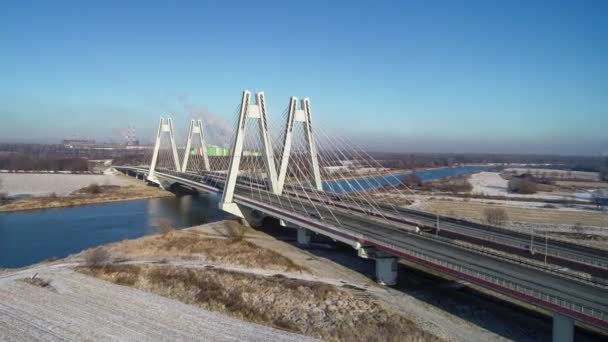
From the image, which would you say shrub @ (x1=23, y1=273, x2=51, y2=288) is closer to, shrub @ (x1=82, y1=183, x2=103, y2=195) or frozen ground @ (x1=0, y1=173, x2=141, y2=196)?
Result: shrub @ (x1=82, y1=183, x2=103, y2=195)

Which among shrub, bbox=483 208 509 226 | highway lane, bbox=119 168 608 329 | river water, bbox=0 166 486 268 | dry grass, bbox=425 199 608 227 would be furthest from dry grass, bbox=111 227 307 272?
shrub, bbox=483 208 509 226

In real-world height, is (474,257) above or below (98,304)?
above

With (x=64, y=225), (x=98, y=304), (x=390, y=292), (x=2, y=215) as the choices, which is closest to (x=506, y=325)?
(x=390, y=292)

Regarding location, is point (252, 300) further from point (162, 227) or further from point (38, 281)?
point (162, 227)

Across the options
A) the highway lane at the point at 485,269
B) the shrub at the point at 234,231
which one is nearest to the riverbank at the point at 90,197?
the shrub at the point at 234,231

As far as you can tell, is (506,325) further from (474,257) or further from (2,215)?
(2,215)

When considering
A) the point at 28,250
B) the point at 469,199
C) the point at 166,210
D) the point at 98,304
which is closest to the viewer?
the point at 98,304

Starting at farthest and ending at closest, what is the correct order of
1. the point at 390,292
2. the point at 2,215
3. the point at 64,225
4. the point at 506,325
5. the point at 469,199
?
the point at 469,199, the point at 2,215, the point at 64,225, the point at 390,292, the point at 506,325
